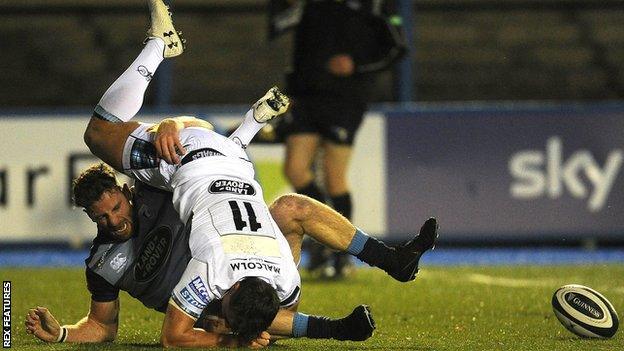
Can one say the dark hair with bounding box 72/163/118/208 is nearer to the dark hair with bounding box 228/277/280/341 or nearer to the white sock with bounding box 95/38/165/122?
the white sock with bounding box 95/38/165/122

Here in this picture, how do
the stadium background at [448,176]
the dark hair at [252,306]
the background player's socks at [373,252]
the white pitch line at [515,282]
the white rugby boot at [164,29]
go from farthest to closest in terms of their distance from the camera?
the stadium background at [448,176] < the white pitch line at [515,282] < the white rugby boot at [164,29] < the background player's socks at [373,252] < the dark hair at [252,306]

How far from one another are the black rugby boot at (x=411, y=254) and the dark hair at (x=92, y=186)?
4.73 ft

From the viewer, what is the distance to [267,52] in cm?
1897

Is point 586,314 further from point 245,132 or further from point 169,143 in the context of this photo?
point 169,143

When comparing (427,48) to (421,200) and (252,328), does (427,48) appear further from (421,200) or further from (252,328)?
(252,328)

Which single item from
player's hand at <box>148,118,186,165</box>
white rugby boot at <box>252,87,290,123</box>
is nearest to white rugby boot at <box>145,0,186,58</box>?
white rugby boot at <box>252,87,290,123</box>

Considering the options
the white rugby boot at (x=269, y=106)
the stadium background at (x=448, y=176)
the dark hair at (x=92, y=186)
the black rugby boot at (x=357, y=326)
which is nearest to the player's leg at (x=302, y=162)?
the stadium background at (x=448, y=176)

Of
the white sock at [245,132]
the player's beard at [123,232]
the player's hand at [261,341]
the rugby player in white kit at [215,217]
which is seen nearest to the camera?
the rugby player in white kit at [215,217]

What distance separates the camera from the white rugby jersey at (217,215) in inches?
253

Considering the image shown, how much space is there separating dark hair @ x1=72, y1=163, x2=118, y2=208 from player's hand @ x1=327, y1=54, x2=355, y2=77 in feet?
14.5

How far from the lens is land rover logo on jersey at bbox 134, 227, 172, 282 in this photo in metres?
7.09

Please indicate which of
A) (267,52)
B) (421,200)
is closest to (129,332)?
(421,200)

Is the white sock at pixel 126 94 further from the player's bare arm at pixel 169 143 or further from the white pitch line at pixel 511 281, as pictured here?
the white pitch line at pixel 511 281

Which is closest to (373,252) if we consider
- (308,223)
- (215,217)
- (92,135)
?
(308,223)
